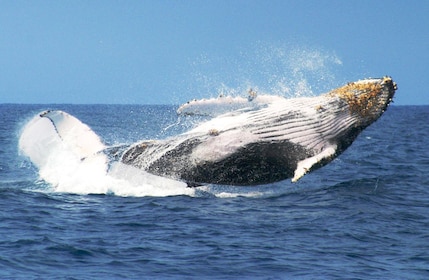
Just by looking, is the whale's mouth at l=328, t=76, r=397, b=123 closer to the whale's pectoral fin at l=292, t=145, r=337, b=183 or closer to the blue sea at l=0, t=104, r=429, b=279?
the whale's pectoral fin at l=292, t=145, r=337, b=183

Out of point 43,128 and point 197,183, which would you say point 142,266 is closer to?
point 197,183

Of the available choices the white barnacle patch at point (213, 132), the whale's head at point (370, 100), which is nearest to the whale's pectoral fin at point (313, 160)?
the whale's head at point (370, 100)

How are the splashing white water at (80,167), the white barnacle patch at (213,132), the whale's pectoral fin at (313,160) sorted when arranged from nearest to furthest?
the whale's pectoral fin at (313,160)
the white barnacle patch at (213,132)
the splashing white water at (80,167)

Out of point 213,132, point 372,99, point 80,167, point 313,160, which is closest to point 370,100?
point 372,99

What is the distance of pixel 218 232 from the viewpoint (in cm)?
1229

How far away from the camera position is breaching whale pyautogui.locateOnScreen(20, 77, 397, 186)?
1392 centimetres

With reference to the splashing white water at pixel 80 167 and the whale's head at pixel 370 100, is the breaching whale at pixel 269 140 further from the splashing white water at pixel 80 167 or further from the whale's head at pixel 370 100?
the splashing white water at pixel 80 167

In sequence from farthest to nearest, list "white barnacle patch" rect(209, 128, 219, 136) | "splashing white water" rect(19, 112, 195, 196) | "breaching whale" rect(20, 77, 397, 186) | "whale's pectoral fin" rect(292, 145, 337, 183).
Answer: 1. "splashing white water" rect(19, 112, 195, 196)
2. "white barnacle patch" rect(209, 128, 219, 136)
3. "breaching whale" rect(20, 77, 397, 186)
4. "whale's pectoral fin" rect(292, 145, 337, 183)

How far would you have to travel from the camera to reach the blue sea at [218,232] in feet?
33.5

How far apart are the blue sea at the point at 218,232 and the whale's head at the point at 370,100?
174 centimetres

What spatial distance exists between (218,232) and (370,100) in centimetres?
388

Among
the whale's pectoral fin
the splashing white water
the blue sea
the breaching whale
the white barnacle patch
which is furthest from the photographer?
the splashing white water

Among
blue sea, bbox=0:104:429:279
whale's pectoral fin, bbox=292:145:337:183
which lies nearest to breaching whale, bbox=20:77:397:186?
whale's pectoral fin, bbox=292:145:337:183

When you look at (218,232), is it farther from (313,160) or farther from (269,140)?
(269,140)
